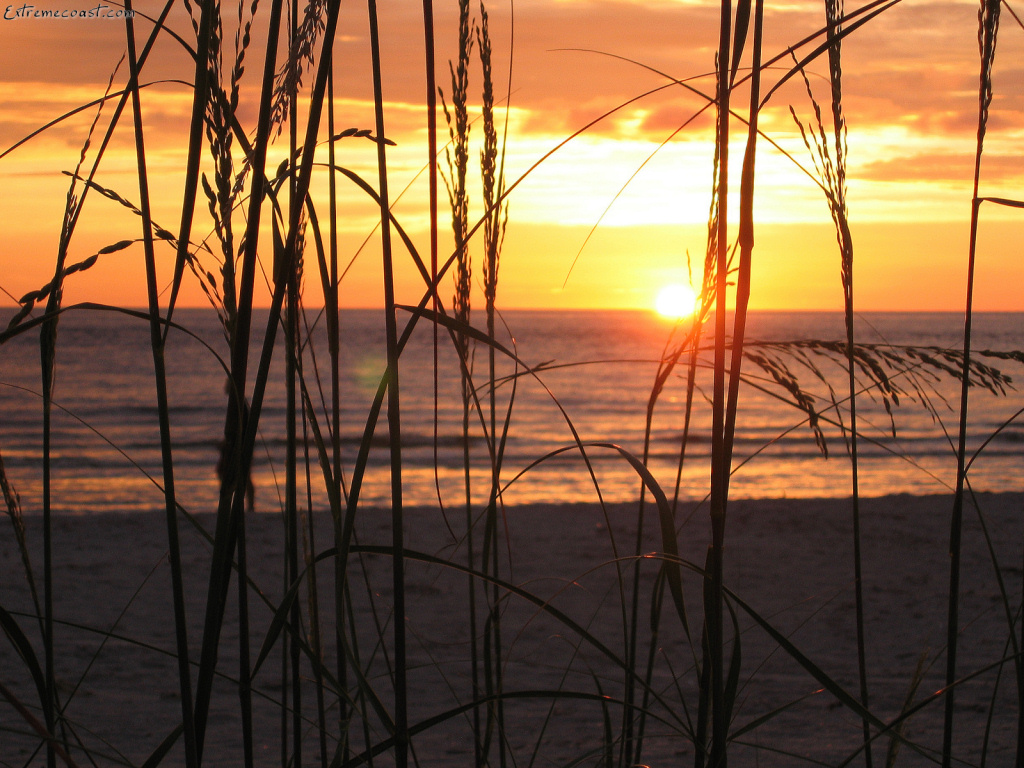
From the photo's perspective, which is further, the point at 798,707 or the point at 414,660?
the point at 414,660

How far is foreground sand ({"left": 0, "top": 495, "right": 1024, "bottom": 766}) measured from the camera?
2982 mm

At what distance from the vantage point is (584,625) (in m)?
4.37

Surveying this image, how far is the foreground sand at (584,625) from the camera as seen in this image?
2982mm

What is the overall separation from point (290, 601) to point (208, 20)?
0.51m

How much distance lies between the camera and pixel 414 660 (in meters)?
4.21

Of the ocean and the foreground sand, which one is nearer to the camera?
the foreground sand

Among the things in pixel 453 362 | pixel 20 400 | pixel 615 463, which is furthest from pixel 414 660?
pixel 453 362

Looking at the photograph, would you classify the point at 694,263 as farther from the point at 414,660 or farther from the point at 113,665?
the point at 113,665

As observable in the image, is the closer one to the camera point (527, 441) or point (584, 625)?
point (584, 625)

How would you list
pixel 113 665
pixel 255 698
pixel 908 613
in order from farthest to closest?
pixel 908 613 → pixel 113 665 → pixel 255 698

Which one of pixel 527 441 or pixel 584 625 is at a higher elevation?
pixel 584 625

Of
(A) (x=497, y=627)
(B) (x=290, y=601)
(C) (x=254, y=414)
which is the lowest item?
(A) (x=497, y=627)

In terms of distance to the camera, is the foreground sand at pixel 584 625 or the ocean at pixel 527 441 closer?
the foreground sand at pixel 584 625

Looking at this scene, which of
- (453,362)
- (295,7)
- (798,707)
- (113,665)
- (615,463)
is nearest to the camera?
(295,7)
